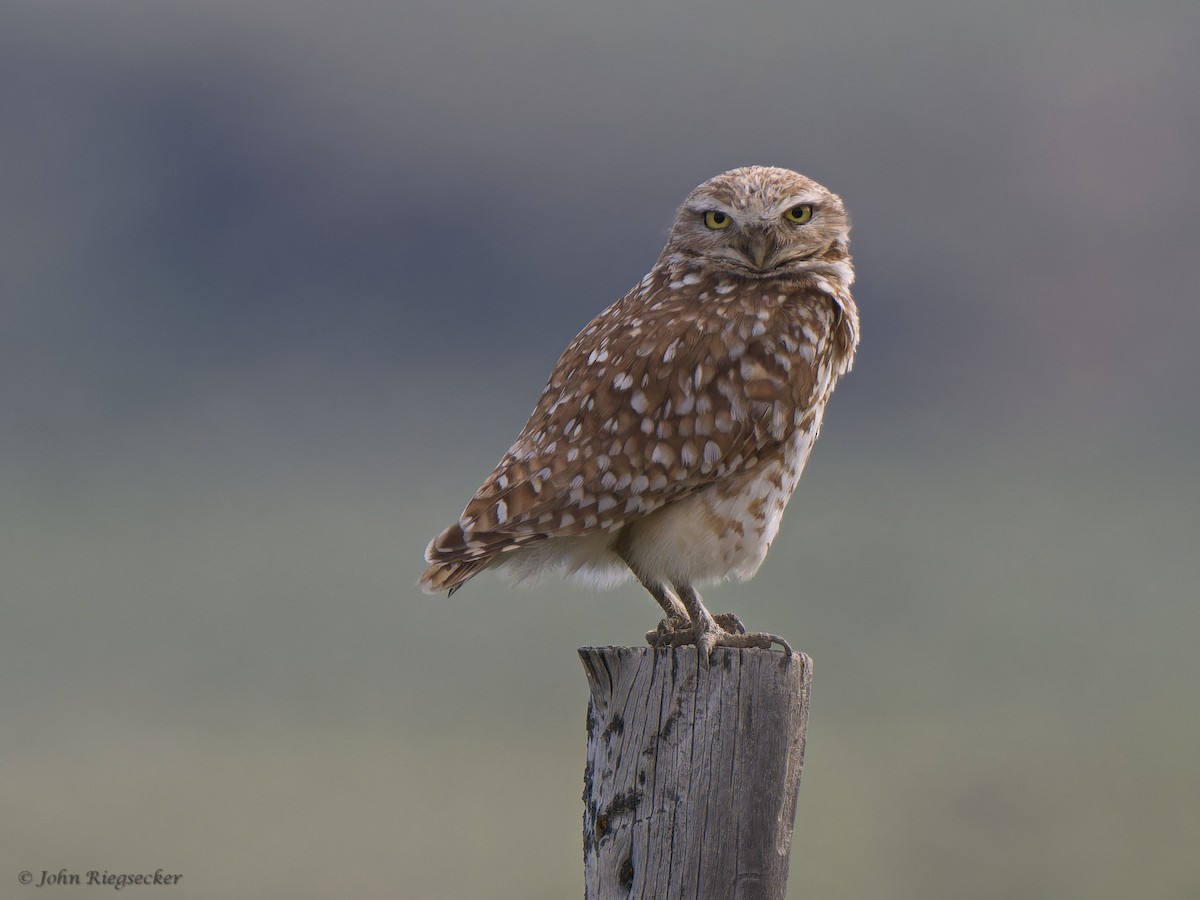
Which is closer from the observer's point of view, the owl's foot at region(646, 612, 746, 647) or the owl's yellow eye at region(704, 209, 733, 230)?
the owl's foot at region(646, 612, 746, 647)

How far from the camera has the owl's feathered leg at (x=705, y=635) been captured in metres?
5.41

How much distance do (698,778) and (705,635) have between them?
0.64 metres

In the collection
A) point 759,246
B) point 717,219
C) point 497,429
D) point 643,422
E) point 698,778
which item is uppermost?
point 497,429

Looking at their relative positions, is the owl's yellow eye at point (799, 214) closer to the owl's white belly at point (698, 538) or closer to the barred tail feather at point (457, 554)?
the owl's white belly at point (698, 538)

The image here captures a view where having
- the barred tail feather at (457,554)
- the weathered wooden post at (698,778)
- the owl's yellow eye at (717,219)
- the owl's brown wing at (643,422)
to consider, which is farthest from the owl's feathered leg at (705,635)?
the owl's yellow eye at (717,219)

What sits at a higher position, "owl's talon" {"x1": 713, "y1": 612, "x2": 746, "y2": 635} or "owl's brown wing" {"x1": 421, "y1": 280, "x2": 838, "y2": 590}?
"owl's brown wing" {"x1": 421, "y1": 280, "x2": 838, "y2": 590}

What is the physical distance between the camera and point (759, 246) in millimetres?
6004

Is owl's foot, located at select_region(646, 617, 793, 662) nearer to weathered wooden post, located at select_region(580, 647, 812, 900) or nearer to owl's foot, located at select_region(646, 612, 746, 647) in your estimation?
owl's foot, located at select_region(646, 612, 746, 647)

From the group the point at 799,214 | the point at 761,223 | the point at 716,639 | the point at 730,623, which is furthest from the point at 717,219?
the point at 716,639

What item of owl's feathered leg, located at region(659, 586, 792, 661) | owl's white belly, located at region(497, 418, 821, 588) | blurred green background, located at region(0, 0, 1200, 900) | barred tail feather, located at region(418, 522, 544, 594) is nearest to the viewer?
barred tail feather, located at region(418, 522, 544, 594)

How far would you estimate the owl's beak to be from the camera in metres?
5.99

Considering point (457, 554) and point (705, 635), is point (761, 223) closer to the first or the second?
point (705, 635)

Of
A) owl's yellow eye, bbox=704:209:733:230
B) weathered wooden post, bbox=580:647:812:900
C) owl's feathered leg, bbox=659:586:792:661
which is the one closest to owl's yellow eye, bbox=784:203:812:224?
owl's yellow eye, bbox=704:209:733:230

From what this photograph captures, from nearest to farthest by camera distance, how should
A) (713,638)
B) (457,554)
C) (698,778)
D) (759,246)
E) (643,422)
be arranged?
(698,778) → (457,554) → (713,638) → (643,422) → (759,246)
